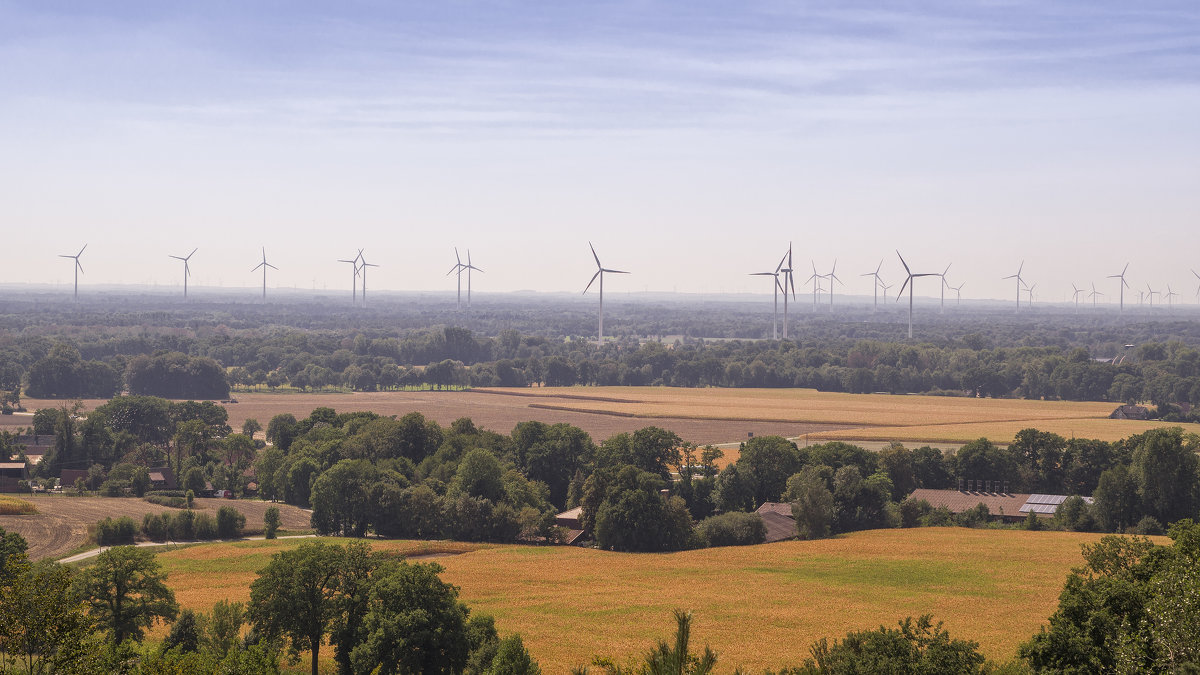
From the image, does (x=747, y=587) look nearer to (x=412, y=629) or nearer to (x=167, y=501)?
(x=412, y=629)

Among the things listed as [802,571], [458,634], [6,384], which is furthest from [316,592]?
[6,384]

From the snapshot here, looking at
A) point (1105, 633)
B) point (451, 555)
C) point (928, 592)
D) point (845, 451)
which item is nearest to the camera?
point (1105, 633)

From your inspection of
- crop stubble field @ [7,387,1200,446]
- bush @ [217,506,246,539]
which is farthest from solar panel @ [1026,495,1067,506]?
bush @ [217,506,246,539]

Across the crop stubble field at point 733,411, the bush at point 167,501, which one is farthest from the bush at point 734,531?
the crop stubble field at point 733,411

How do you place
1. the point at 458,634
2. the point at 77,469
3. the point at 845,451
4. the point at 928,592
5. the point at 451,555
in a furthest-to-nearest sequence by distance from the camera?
1. the point at 77,469
2. the point at 845,451
3. the point at 451,555
4. the point at 928,592
5. the point at 458,634

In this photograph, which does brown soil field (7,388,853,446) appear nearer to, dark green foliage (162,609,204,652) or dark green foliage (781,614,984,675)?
dark green foliage (162,609,204,652)

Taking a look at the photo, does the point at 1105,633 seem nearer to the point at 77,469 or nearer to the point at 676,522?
the point at 676,522
